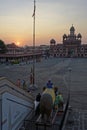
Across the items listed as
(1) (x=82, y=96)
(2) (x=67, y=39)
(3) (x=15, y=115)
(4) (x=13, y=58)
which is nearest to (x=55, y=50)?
(2) (x=67, y=39)

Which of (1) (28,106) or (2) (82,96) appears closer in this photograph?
(1) (28,106)

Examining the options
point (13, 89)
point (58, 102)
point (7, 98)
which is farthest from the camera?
point (58, 102)

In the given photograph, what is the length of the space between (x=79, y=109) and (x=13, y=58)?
69293 mm

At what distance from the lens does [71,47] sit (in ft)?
514

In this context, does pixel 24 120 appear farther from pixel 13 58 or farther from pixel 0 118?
pixel 13 58

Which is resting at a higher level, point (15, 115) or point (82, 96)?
point (15, 115)

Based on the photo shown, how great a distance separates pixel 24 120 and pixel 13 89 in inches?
87.1

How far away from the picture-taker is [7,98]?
913 cm

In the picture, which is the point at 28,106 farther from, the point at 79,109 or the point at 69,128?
the point at 79,109

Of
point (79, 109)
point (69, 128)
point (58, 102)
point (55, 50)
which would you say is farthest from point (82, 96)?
point (55, 50)

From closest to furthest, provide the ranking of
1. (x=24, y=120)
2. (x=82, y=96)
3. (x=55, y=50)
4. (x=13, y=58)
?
(x=24, y=120) < (x=82, y=96) < (x=13, y=58) < (x=55, y=50)

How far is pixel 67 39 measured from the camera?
16238 cm

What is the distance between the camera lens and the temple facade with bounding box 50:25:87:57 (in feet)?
509

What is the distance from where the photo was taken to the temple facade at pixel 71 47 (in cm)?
15500
